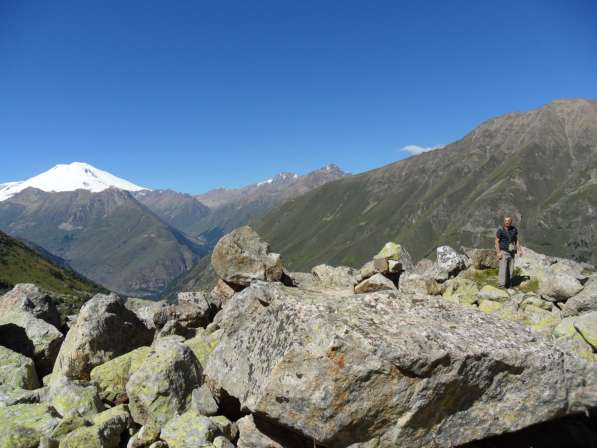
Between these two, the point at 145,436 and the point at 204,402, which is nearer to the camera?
the point at 145,436

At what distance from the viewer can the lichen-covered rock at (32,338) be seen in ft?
50.1

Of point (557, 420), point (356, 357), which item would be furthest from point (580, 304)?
point (356, 357)

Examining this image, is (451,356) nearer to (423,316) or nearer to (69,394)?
(423,316)

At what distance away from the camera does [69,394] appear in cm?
1098

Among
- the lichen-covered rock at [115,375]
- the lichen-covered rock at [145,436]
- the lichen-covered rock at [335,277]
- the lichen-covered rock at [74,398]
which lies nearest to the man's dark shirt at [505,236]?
the lichen-covered rock at [335,277]

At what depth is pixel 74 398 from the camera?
428 inches

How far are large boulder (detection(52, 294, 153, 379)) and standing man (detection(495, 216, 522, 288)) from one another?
17.3m

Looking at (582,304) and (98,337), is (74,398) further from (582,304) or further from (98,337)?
(582,304)

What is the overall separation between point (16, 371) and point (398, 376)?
40.4ft

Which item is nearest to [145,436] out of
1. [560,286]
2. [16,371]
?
[16,371]

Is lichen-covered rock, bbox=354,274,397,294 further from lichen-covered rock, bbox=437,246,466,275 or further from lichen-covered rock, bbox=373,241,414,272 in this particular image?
lichen-covered rock, bbox=437,246,466,275

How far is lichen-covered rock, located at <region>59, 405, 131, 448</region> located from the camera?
8984 millimetres

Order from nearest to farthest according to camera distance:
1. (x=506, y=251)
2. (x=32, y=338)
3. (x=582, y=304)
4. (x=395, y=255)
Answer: (x=582, y=304)
(x=32, y=338)
(x=506, y=251)
(x=395, y=255)

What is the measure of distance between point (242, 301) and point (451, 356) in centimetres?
737
